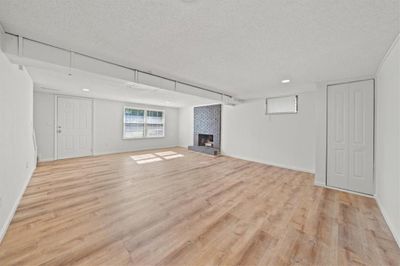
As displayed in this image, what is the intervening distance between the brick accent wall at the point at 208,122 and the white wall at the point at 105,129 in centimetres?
159

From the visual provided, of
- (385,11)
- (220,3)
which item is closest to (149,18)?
(220,3)

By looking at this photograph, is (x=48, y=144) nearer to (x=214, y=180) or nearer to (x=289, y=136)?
(x=214, y=180)

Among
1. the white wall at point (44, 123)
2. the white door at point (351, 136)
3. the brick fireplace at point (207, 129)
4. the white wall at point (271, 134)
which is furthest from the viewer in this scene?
the brick fireplace at point (207, 129)

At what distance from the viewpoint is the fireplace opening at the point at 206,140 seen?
7.52 m

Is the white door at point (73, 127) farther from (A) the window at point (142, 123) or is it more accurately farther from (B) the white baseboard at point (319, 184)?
(B) the white baseboard at point (319, 184)

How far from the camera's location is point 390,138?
6.82ft

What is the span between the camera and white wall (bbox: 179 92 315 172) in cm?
454

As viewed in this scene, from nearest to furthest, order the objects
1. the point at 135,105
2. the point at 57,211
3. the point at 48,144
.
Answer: the point at 57,211, the point at 48,144, the point at 135,105

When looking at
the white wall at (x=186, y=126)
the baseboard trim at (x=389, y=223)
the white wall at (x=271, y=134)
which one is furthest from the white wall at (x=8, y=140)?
the white wall at (x=186, y=126)

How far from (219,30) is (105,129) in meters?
6.49

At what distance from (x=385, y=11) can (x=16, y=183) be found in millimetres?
4758

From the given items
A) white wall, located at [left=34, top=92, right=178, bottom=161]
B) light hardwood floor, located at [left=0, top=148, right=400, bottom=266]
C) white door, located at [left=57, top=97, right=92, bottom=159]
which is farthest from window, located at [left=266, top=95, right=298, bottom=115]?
white door, located at [left=57, top=97, right=92, bottom=159]

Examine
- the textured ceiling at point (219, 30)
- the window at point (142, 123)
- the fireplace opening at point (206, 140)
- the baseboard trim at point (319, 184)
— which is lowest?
the baseboard trim at point (319, 184)

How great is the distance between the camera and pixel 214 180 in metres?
3.70
